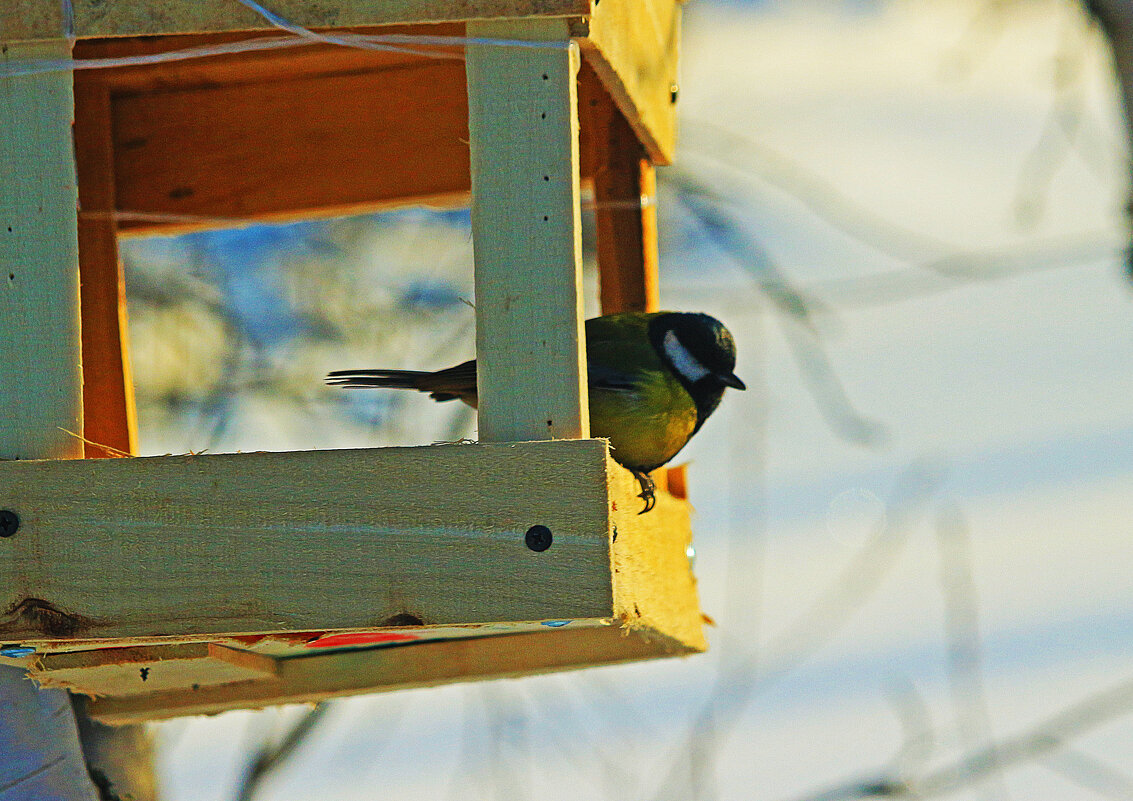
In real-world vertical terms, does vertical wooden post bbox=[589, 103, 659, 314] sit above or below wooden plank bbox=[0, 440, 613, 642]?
above

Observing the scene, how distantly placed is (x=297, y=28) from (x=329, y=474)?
510 mm

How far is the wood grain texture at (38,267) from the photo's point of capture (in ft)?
5.38

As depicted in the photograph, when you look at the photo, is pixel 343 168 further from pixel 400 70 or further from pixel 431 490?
pixel 431 490

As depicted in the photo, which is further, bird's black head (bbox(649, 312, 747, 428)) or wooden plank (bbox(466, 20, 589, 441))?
bird's black head (bbox(649, 312, 747, 428))

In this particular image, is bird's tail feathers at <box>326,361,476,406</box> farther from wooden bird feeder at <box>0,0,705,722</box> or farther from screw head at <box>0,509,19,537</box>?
screw head at <box>0,509,19,537</box>

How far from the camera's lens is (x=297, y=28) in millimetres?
1638

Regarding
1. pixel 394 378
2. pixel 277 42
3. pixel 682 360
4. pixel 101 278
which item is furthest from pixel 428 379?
pixel 277 42

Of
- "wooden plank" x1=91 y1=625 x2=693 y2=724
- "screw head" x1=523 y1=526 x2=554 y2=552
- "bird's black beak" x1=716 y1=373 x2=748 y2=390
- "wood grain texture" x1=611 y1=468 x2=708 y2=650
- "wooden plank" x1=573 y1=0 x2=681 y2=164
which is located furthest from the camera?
"bird's black beak" x1=716 y1=373 x2=748 y2=390

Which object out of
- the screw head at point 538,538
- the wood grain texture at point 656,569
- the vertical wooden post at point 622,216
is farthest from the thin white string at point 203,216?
the screw head at point 538,538

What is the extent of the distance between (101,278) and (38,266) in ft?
2.69

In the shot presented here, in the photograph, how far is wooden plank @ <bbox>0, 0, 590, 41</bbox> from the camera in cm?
164

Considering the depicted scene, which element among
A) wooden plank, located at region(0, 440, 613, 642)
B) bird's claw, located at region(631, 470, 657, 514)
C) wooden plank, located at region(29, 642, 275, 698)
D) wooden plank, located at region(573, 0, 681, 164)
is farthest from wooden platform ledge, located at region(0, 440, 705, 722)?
wooden plank, located at region(573, 0, 681, 164)

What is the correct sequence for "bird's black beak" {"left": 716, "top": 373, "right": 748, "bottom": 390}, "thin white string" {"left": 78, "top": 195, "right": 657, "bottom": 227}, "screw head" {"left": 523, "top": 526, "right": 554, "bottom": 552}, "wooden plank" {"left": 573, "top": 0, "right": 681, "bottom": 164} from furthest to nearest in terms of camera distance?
"bird's black beak" {"left": 716, "top": 373, "right": 748, "bottom": 390} < "thin white string" {"left": 78, "top": 195, "right": 657, "bottom": 227} < "wooden plank" {"left": 573, "top": 0, "right": 681, "bottom": 164} < "screw head" {"left": 523, "top": 526, "right": 554, "bottom": 552}

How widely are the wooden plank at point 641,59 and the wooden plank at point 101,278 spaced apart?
892 millimetres
